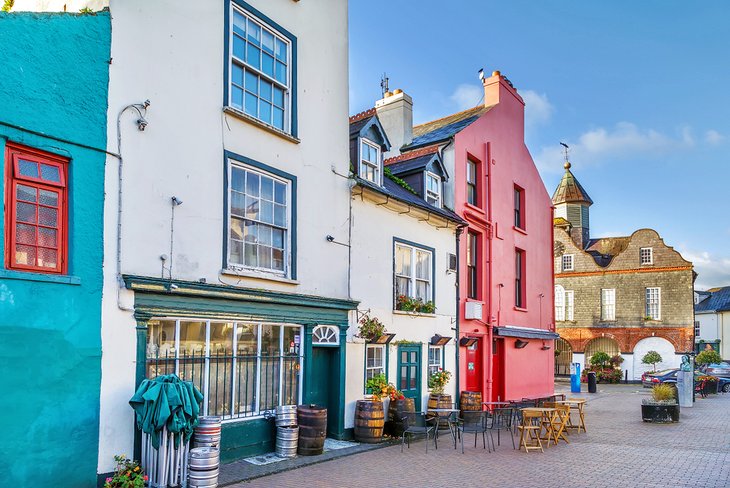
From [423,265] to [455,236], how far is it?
71.0 inches

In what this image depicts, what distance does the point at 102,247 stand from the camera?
905cm

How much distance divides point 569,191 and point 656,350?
13988 mm

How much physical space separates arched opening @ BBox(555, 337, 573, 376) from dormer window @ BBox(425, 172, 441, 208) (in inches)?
1194

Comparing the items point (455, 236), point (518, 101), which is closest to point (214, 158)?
point (455, 236)

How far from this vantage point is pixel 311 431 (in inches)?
469

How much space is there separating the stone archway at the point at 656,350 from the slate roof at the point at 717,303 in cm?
2099

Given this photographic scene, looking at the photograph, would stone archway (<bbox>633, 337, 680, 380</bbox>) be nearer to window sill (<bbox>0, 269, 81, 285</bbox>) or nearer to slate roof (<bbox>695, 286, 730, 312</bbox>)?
slate roof (<bbox>695, 286, 730, 312</bbox>)

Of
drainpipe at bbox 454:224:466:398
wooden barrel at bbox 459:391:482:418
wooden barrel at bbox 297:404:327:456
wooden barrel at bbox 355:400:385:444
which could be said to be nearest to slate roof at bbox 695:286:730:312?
drainpipe at bbox 454:224:466:398

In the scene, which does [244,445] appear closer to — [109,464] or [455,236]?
[109,464]

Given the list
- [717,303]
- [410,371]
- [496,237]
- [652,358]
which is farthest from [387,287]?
[717,303]

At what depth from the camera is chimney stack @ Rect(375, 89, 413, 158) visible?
819 inches

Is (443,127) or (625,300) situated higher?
(443,127)

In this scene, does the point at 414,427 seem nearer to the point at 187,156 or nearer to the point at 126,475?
the point at 126,475

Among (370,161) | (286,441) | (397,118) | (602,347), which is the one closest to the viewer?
(286,441)
